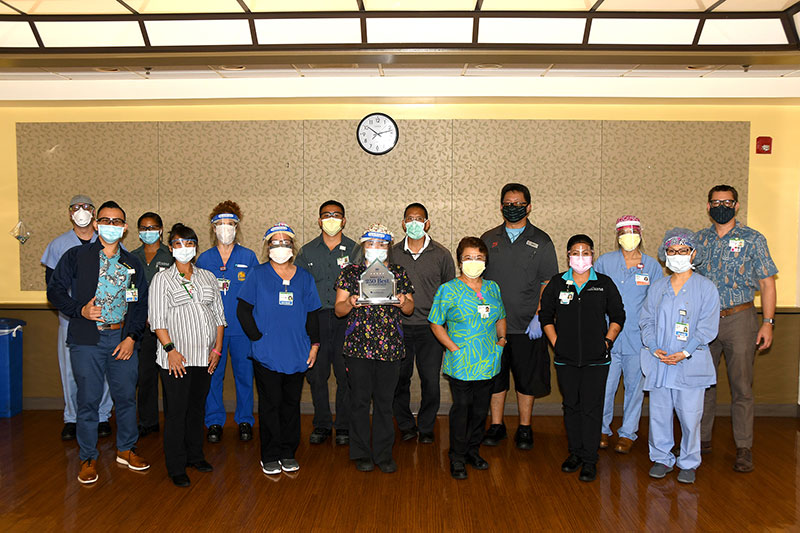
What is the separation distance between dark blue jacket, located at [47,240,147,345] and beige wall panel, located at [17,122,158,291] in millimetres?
2101

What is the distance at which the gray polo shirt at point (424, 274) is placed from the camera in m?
4.95

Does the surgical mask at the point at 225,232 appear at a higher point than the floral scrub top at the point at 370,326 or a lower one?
higher

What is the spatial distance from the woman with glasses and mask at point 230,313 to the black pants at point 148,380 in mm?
484

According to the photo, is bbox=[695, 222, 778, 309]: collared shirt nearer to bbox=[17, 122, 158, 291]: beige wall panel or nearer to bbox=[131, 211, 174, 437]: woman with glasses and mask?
bbox=[131, 211, 174, 437]: woman with glasses and mask

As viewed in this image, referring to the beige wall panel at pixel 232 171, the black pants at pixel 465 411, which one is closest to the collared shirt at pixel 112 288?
the beige wall panel at pixel 232 171

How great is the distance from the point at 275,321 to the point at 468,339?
1335 mm

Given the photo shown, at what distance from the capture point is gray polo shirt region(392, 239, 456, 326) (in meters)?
4.95

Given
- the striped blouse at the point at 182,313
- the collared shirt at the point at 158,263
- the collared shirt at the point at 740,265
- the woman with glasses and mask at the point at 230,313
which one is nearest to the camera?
the striped blouse at the point at 182,313

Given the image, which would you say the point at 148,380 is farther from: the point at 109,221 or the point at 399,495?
the point at 399,495

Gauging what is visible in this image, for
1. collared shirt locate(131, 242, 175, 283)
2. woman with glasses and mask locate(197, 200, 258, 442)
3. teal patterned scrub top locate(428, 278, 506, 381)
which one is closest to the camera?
teal patterned scrub top locate(428, 278, 506, 381)

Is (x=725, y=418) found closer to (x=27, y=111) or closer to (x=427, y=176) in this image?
(x=427, y=176)

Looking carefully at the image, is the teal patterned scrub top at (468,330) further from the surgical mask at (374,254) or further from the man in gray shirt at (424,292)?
the man in gray shirt at (424,292)

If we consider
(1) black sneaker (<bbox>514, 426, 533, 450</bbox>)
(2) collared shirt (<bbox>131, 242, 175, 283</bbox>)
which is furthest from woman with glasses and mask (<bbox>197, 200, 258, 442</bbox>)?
(1) black sneaker (<bbox>514, 426, 533, 450</bbox>)

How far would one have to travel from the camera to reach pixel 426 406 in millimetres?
5039
